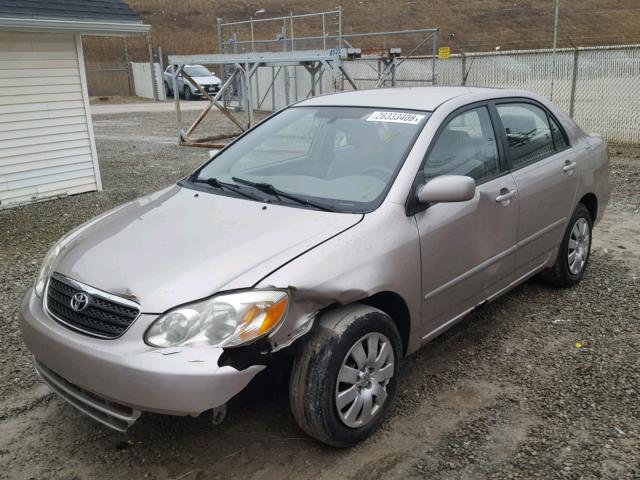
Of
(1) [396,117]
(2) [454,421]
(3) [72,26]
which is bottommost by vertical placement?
(2) [454,421]

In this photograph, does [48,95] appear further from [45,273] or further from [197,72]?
[197,72]

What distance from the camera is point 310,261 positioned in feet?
9.03

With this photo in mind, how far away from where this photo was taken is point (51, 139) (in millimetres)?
8688

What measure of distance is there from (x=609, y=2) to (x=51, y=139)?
4736 centimetres

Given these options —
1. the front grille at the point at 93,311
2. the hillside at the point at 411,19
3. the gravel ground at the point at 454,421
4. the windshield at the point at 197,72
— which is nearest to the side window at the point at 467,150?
the gravel ground at the point at 454,421

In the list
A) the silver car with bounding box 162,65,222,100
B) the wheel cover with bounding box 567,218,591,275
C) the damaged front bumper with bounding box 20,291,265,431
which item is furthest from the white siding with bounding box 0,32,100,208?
the silver car with bounding box 162,65,222,100

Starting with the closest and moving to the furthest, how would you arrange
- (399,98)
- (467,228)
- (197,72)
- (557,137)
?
(467,228), (399,98), (557,137), (197,72)

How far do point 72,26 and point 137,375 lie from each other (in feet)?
23.3

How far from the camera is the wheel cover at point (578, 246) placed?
15.9 ft

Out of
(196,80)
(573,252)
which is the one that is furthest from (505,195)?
(196,80)

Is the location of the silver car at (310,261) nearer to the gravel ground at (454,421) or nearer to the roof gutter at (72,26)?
the gravel ground at (454,421)

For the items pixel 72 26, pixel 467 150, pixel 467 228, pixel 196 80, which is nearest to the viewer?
pixel 467 228

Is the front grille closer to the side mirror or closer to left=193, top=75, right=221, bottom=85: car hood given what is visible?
the side mirror

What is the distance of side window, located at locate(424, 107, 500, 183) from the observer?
3.53 m
